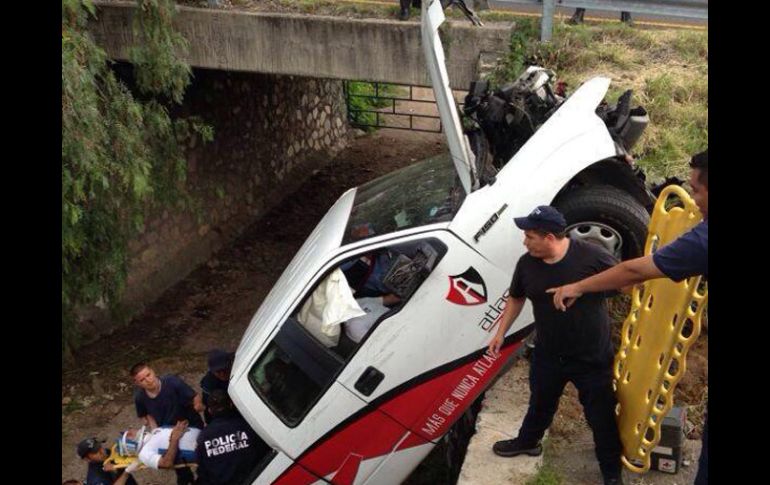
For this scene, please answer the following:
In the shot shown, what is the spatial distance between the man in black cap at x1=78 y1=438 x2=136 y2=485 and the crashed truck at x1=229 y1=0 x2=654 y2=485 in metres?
1.02

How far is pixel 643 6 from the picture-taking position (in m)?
7.53

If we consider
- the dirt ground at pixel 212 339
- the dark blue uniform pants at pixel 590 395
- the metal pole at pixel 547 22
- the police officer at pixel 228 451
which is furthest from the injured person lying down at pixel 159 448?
the metal pole at pixel 547 22

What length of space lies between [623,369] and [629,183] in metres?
1.34

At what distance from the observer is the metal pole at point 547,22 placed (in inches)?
293

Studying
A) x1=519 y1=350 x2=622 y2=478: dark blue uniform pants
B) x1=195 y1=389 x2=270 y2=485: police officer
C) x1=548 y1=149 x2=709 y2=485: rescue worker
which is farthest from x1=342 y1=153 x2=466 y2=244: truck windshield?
x1=548 y1=149 x2=709 y2=485: rescue worker

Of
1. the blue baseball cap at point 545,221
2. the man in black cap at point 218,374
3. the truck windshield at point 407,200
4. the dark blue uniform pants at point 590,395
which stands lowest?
the man in black cap at point 218,374

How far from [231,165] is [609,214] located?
7413mm

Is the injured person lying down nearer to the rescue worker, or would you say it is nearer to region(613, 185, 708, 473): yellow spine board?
region(613, 185, 708, 473): yellow spine board

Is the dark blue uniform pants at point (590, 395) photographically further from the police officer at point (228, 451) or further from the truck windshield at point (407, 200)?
the police officer at point (228, 451)

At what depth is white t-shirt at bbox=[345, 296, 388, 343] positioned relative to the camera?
4.73 m

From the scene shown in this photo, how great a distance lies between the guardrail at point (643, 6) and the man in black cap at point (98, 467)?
5.30m

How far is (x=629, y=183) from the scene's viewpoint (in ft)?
16.4
